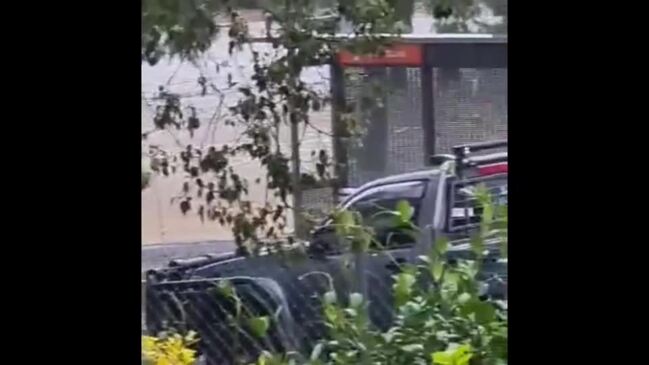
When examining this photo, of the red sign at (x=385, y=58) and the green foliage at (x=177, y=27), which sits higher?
the green foliage at (x=177, y=27)

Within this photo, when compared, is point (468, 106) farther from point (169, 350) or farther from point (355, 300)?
point (169, 350)

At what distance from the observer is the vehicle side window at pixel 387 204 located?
1051 mm

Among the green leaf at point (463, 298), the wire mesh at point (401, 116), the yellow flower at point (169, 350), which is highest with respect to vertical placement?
the wire mesh at point (401, 116)

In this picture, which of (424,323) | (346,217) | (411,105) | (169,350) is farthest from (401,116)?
(169,350)

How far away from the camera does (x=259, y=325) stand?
107 centimetres

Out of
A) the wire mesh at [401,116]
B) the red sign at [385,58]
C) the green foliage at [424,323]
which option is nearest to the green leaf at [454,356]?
the green foliage at [424,323]

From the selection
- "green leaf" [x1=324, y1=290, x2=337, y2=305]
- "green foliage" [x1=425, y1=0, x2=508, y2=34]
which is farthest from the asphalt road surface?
"green foliage" [x1=425, y1=0, x2=508, y2=34]

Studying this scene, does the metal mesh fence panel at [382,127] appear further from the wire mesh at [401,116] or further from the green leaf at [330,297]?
the green leaf at [330,297]

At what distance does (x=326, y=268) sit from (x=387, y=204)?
107 millimetres

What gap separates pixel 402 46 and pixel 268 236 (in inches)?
10.8

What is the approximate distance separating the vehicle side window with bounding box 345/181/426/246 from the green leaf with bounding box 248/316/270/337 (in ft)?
0.55

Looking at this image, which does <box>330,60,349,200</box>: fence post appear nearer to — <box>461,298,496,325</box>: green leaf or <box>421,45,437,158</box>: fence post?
<box>421,45,437,158</box>: fence post
